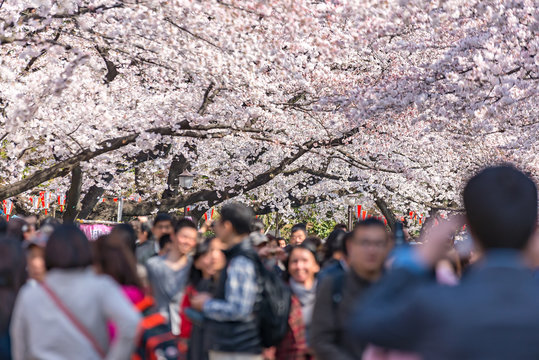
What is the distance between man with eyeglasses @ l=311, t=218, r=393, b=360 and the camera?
14.4 ft

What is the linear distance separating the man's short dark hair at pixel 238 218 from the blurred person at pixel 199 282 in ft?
1.37

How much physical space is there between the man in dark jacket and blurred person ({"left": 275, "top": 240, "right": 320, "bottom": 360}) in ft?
11.9

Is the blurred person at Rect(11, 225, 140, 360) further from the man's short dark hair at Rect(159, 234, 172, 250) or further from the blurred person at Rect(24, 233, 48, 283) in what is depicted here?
the man's short dark hair at Rect(159, 234, 172, 250)

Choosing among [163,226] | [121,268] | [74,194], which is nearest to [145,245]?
[163,226]

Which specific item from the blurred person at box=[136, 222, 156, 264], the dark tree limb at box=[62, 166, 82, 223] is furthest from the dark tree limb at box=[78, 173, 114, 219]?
the blurred person at box=[136, 222, 156, 264]

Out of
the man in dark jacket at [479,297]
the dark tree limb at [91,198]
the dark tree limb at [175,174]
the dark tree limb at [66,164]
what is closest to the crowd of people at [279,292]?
the man in dark jacket at [479,297]

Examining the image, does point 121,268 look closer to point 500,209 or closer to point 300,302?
point 300,302

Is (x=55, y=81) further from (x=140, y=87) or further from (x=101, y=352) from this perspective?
(x=101, y=352)

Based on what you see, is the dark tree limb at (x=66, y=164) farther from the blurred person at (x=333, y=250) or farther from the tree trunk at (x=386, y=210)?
the tree trunk at (x=386, y=210)

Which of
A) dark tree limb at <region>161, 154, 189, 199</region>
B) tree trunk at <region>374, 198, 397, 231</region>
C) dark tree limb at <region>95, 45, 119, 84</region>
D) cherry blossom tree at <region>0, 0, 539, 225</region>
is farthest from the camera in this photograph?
tree trunk at <region>374, 198, 397, 231</region>

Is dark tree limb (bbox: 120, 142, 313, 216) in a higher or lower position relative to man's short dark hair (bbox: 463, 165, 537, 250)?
higher

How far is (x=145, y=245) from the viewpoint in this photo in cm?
845

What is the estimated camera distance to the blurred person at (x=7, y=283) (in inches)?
192

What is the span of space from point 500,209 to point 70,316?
247 cm
